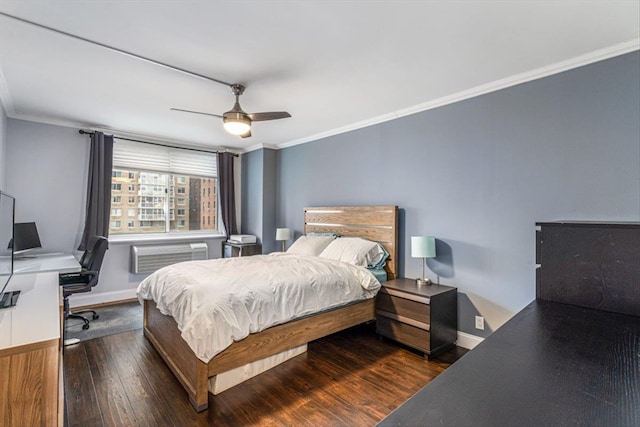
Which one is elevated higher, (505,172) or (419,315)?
(505,172)

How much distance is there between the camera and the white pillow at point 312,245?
393 centimetres

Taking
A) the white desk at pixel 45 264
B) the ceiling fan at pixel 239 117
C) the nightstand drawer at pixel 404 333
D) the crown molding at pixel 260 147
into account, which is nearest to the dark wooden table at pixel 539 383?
the nightstand drawer at pixel 404 333

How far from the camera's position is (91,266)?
342 cm

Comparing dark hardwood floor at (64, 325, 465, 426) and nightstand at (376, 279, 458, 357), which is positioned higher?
nightstand at (376, 279, 458, 357)

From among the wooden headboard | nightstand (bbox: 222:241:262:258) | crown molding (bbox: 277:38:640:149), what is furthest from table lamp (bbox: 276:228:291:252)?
crown molding (bbox: 277:38:640:149)

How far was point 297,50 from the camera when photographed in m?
2.26

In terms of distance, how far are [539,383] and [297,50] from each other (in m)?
2.33

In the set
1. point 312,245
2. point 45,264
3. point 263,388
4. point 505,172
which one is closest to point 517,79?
point 505,172

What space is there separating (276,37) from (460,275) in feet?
8.76

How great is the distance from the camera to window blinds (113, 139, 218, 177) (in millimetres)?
4584

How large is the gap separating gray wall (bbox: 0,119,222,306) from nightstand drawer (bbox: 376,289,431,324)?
12.6ft

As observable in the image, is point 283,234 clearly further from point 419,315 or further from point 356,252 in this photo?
point 419,315

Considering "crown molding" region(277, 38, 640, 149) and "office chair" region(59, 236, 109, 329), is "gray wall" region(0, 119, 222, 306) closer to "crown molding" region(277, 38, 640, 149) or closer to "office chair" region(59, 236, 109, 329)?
"office chair" region(59, 236, 109, 329)

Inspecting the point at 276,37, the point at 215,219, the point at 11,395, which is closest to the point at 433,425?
the point at 11,395
